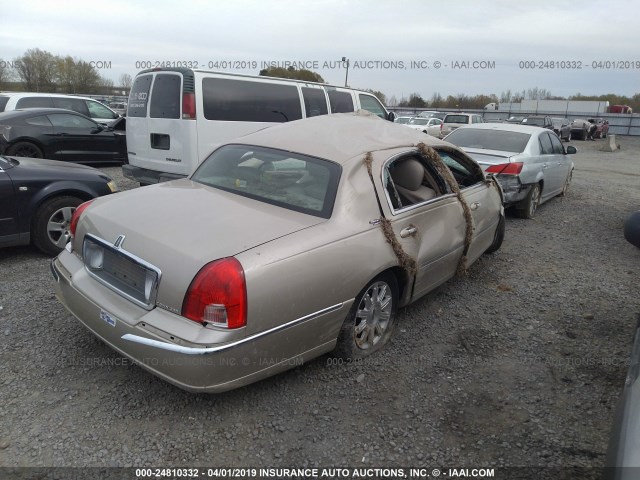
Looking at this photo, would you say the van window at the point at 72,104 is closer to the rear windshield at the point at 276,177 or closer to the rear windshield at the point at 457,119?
the rear windshield at the point at 276,177

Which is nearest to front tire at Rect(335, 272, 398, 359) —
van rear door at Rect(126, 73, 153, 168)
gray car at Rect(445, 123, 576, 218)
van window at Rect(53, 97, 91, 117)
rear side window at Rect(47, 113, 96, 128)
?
gray car at Rect(445, 123, 576, 218)

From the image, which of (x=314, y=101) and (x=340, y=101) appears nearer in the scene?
(x=314, y=101)

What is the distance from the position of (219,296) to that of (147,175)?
522 cm

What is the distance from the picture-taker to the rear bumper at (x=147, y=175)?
665cm

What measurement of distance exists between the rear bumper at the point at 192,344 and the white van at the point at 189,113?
3.84 metres

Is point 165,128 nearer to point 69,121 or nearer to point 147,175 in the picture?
point 147,175

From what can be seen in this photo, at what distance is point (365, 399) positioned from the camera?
115 inches

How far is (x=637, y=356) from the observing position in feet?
7.11

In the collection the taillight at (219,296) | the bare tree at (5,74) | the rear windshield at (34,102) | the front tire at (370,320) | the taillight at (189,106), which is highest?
the bare tree at (5,74)

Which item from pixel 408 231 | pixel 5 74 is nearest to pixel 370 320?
pixel 408 231

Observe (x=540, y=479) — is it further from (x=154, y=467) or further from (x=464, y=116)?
(x=464, y=116)

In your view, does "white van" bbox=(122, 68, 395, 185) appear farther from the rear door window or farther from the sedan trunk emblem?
the rear door window

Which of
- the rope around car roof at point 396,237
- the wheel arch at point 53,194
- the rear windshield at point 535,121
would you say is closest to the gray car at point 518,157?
the rope around car roof at point 396,237

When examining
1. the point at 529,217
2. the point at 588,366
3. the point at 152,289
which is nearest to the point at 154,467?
the point at 152,289
